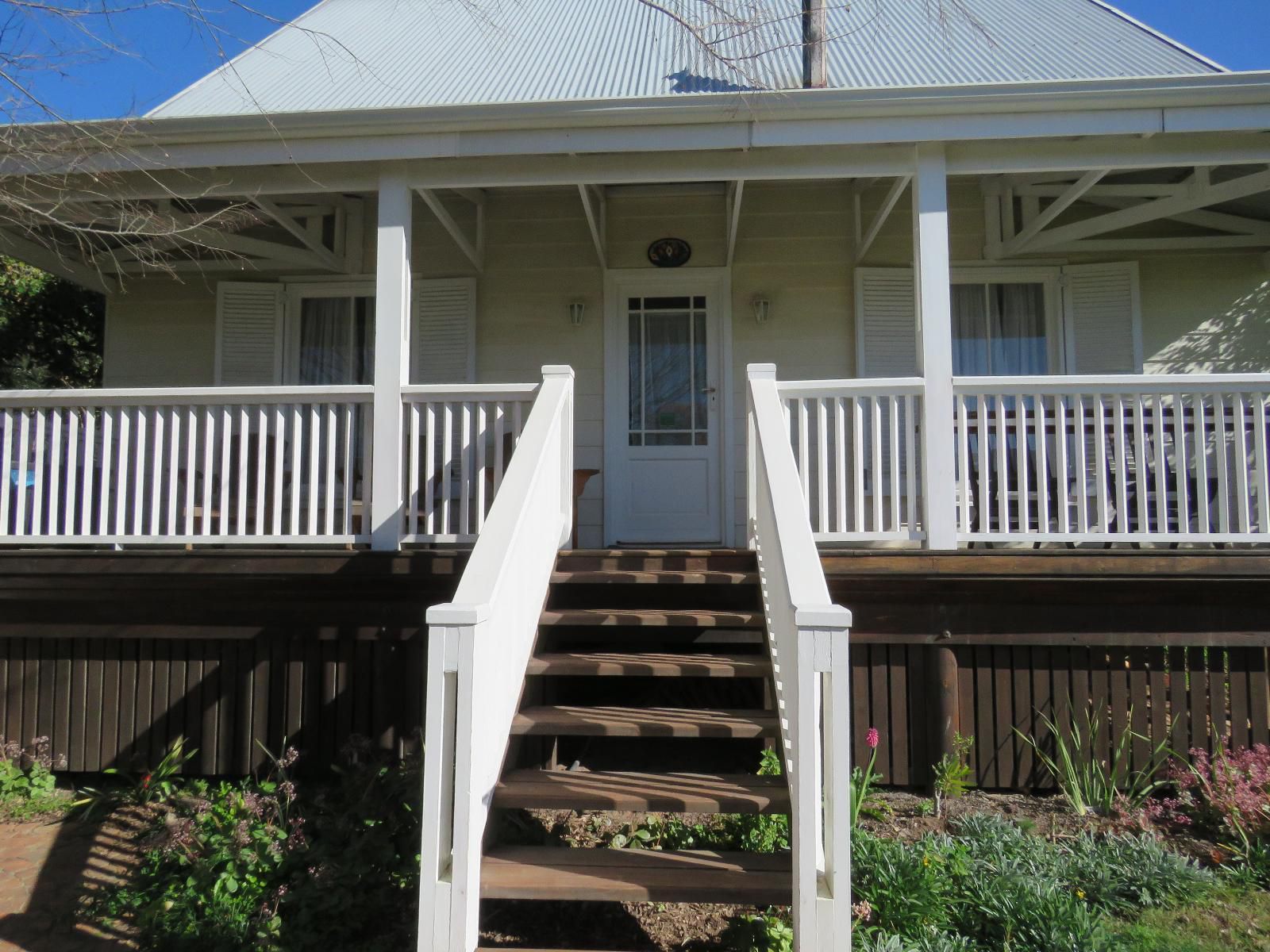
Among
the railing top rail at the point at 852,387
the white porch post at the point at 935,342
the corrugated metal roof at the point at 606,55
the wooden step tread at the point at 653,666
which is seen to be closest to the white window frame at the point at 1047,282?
the corrugated metal roof at the point at 606,55

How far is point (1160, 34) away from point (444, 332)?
6.04m

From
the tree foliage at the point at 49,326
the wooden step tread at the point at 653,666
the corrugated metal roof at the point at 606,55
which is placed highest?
the corrugated metal roof at the point at 606,55

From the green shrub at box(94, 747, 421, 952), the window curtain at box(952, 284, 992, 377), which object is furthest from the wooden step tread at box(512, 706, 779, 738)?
the window curtain at box(952, 284, 992, 377)

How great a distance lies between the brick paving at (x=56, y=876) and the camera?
3.26 meters

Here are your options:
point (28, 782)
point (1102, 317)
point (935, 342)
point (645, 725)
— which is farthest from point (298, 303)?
point (1102, 317)

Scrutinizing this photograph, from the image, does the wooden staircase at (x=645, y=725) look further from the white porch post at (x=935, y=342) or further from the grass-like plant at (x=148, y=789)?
the grass-like plant at (x=148, y=789)

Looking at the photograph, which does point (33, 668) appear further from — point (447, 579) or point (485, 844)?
point (485, 844)

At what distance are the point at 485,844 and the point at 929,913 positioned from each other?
160cm

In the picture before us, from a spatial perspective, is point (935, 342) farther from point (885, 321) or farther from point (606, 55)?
point (606, 55)

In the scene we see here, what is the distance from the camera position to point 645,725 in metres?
3.24

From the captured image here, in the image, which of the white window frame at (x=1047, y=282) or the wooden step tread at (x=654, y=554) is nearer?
the wooden step tread at (x=654, y=554)

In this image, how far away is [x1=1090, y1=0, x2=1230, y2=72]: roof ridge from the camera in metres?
5.78

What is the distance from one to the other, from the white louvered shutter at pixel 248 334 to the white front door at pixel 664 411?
8.91 ft

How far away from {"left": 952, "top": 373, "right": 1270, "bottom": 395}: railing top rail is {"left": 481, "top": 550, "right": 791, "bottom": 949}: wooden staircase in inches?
61.1
